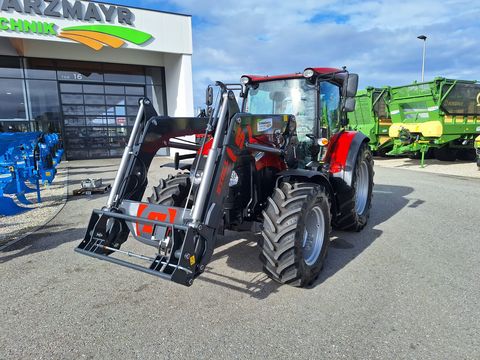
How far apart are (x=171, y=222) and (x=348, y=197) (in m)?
2.62

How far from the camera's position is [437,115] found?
12016 millimetres

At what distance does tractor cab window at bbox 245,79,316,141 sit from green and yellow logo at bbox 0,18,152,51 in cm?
1221

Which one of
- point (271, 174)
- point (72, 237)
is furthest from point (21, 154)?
point (271, 174)

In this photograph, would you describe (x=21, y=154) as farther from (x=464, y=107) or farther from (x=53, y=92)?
(x=464, y=107)

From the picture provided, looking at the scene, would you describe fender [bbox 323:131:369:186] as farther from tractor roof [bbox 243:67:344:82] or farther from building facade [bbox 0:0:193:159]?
building facade [bbox 0:0:193:159]

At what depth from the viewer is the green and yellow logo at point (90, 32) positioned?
13.4m

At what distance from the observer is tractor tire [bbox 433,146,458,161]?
13766 mm

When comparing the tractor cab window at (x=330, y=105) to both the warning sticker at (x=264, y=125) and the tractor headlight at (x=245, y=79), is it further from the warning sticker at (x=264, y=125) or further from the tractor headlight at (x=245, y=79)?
the warning sticker at (x=264, y=125)

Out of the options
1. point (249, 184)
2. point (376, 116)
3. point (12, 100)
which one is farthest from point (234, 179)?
point (12, 100)

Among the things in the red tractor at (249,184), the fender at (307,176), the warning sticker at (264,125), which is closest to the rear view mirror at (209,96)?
the red tractor at (249,184)

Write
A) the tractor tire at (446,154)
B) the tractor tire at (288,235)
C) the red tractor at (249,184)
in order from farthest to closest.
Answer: the tractor tire at (446,154)
the tractor tire at (288,235)
the red tractor at (249,184)

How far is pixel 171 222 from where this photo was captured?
3055 mm

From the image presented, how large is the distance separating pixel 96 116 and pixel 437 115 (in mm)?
14955

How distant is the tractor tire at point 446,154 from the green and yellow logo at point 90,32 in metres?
13.1
